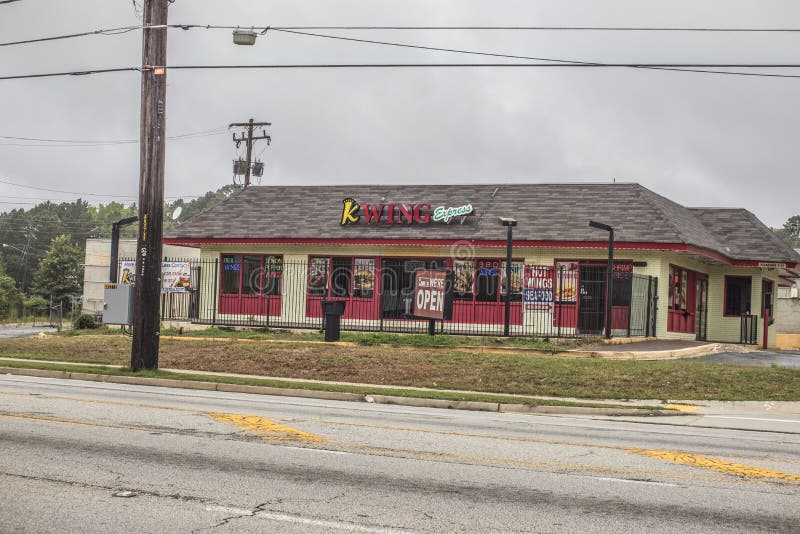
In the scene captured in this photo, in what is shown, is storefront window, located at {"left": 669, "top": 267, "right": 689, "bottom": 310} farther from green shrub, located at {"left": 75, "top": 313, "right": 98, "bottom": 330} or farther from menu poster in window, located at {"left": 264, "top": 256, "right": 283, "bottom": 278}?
green shrub, located at {"left": 75, "top": 313, "right": 98, "bottom": 330}

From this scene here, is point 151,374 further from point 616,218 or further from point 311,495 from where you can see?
point 616,218

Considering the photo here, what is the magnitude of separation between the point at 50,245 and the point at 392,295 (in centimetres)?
7977

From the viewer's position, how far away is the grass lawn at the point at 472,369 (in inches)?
709

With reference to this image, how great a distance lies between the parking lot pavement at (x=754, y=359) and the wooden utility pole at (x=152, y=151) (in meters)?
14.0

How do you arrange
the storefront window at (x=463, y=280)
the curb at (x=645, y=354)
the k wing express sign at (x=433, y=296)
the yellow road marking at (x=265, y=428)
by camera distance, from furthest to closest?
the storefront window at (x=463, y=280)
the k wing express sign at (x=433, y=296)
the curb at (x=645, y=354)
the yellow road marking at (x=265, y=428)

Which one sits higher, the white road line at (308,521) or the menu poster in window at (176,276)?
the menu poster in window at (176,276)

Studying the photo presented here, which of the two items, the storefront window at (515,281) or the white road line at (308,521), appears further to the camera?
the storefront window at (515,281)

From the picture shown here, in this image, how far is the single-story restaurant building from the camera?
28500 millimetres

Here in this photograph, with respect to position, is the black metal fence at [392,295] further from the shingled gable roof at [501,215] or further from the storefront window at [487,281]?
the shingled gable roof at [501,215]

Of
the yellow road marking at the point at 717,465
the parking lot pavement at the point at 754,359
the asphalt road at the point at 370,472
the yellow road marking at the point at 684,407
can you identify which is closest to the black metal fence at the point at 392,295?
the parking lot pavement at the point at 754,359

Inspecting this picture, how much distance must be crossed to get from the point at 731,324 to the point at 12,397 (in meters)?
27.0

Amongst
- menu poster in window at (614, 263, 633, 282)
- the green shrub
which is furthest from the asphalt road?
the green shrub

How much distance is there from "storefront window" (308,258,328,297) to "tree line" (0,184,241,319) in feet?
132

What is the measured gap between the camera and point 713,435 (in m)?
12.9
